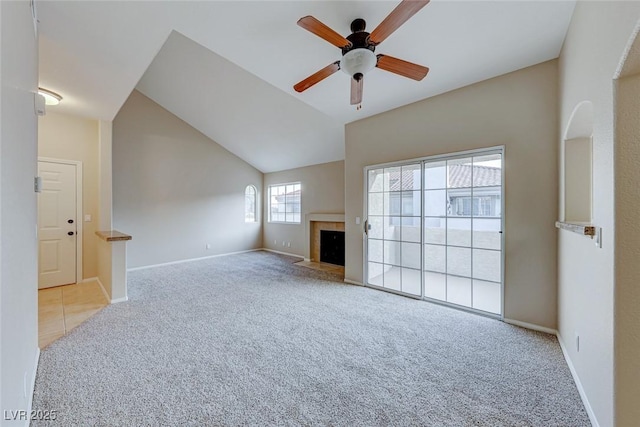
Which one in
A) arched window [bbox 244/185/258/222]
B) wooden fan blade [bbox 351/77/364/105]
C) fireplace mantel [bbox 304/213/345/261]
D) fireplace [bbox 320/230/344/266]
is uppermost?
wooden fan blade [bbox 351/77/364/105]

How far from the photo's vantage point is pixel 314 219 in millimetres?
6531

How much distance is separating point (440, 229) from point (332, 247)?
3.07 meters

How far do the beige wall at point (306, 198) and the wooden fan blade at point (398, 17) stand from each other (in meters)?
4.12

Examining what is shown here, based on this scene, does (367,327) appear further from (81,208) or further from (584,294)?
(81,208)

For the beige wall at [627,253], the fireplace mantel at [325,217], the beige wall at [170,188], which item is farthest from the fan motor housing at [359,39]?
the beige wall at [170,188]

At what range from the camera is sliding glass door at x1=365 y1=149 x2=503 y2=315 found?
3.12m

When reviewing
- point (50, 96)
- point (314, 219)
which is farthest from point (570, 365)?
point (50, 96)

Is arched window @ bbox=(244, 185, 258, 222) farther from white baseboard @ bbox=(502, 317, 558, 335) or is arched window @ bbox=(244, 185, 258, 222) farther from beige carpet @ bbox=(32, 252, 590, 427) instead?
white baseboard @ bbox=(502, 317, 558, 335)

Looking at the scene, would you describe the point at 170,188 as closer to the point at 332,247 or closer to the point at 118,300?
the point at 118,300

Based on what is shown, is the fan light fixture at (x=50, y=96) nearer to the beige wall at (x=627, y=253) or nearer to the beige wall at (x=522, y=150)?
the beige wall at (x=522, y=150)

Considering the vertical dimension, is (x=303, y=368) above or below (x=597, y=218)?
below

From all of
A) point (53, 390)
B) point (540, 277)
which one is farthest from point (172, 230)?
point (540, 277)

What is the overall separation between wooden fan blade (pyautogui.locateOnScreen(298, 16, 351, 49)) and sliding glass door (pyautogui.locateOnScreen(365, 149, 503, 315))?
2.06 m

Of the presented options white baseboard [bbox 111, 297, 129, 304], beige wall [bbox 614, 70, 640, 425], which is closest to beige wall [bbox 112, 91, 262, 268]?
white baseboard [bbox 111, 297, 129, 304]
